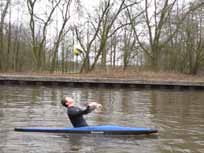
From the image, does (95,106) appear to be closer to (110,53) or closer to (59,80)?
(59,80)

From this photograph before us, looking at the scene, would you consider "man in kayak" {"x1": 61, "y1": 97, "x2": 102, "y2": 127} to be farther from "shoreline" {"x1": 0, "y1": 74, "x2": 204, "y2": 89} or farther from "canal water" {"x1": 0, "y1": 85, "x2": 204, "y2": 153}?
"shoreline" {"x1": 0, "y1": 74, "x2": 204, "y2": 89}

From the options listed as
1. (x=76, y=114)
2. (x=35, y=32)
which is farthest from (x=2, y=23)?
(x=76, y=114)

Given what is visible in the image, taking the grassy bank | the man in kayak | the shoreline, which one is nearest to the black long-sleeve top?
the man in kayak

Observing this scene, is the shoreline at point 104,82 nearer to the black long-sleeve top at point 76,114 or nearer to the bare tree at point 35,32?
the bare tree at point 35,32

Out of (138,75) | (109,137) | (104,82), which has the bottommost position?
(109,137)

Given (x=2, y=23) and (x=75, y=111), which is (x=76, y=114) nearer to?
(x=75, y=111)

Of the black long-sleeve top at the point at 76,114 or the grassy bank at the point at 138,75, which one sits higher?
the grassy bank at the point at 138,75

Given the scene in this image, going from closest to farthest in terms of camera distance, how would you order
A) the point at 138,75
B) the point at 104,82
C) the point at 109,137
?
the point at 109,137 → the point at 104,82 → the point at 138,75

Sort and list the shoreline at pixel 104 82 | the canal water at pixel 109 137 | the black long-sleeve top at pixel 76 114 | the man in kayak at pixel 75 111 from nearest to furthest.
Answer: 1. the canal water at pixel 109 137
2. the man in kayak at pixel 75 111
3. the black long-sleeve top at pixel 76 114
4. the shoreline at pixel 104 82

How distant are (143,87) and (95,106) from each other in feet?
96.9

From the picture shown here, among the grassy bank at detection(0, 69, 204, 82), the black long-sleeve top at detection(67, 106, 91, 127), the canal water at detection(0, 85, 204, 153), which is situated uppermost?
the grassy bank at detection(0, 69, 204, 82)

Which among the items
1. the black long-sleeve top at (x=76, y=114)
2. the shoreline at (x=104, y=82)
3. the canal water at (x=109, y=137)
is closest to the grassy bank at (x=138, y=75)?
the shoreline at (x=104, y=82)

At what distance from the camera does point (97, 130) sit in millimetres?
11750

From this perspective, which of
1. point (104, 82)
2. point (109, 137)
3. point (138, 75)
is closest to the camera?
point (109, 137)
